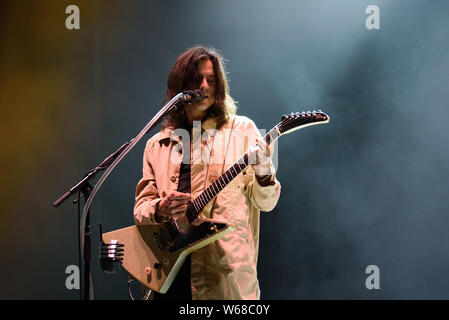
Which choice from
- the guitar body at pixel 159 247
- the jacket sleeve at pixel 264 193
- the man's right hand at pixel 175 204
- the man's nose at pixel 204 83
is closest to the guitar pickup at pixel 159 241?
the guitar body at pixel 159 247

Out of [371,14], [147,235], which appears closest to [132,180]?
[147,235]

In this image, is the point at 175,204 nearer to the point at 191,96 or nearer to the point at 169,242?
the point at 169,242

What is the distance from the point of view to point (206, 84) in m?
2.40

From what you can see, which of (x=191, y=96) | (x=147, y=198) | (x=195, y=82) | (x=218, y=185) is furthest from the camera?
(x=195, y=82)

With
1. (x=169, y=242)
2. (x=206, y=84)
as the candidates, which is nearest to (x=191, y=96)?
(x=206, y=84)

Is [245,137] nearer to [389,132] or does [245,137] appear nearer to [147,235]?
[147,235]

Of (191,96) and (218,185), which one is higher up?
(191,96)

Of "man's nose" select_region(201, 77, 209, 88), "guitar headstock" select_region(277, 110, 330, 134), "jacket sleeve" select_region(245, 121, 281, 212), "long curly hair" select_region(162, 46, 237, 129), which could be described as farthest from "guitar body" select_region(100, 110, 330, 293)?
"man's nose" select_region(201, 77, 209, 88)

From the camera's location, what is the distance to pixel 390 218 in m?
2.90

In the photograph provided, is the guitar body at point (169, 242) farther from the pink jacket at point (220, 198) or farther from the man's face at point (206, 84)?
the man's face at point (206, 84)

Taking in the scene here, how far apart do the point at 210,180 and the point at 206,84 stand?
0.52 meters

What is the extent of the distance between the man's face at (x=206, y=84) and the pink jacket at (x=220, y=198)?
0.08 m

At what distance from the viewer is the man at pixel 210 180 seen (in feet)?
6.81

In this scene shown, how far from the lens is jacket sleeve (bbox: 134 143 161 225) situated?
7.25 ft
